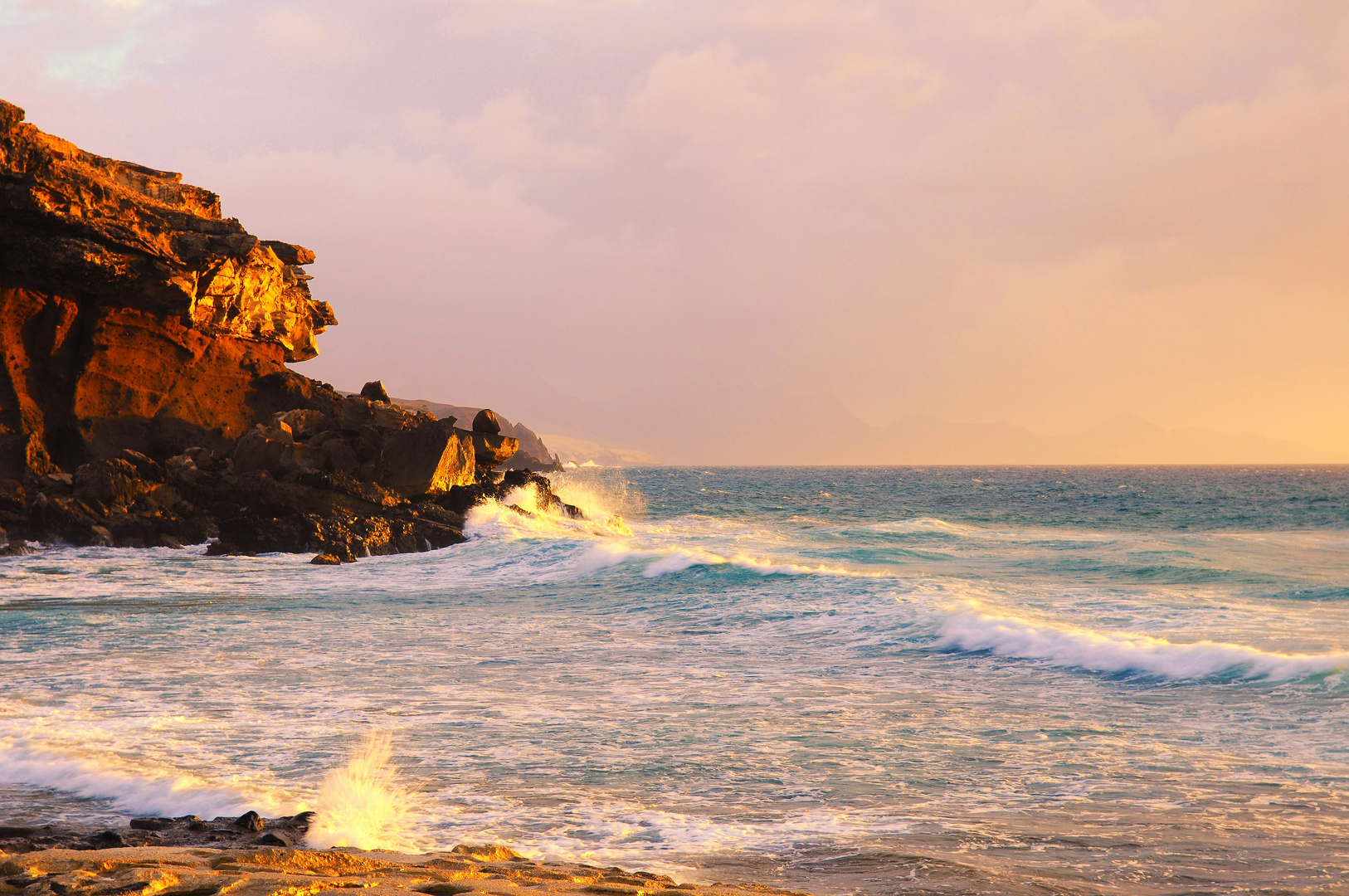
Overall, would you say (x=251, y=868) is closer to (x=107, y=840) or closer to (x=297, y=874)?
(x=297, y=874)

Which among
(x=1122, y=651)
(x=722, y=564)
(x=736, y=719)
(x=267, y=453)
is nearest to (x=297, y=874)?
(x=736, y=719)

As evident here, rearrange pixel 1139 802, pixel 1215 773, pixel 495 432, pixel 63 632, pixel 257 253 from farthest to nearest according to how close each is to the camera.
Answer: pixel 495 432
pixel 257 253
pixel 63 632
pixel 1215 773
pixel 1139 802

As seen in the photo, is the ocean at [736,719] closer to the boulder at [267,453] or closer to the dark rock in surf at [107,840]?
the dark rock in surf at [107,840]

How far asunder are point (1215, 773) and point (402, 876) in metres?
6.38

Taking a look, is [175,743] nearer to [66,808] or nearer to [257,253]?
[66,808]

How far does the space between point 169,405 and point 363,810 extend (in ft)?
102

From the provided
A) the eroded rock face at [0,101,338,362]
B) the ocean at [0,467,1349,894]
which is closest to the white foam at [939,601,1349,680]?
the ocean at [0,467,1349,894]

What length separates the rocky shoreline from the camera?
3992 millimetres

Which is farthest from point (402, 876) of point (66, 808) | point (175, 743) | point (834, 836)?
point (175, 743)

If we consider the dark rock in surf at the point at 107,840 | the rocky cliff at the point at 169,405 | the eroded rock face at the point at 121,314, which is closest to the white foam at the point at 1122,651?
the dark rock in surf at the point at 107,840

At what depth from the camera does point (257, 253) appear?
32781 millimetres

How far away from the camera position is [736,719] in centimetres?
885

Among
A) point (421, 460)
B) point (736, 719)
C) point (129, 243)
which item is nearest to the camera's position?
point (736, 719)

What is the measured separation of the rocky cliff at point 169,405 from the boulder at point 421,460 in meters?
0.06
